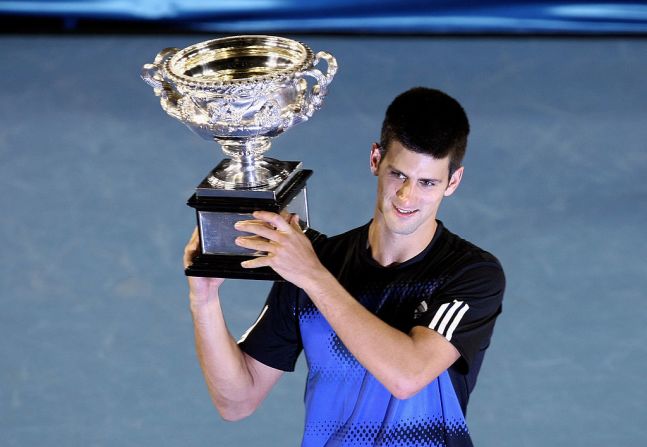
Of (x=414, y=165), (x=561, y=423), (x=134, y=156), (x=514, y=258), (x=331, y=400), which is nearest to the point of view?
(x=414, y=165)

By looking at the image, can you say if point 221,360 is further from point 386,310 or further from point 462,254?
point 462,254

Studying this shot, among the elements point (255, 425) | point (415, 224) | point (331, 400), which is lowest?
point (255, 425)

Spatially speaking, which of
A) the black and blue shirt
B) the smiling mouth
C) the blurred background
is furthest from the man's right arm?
the blurred background

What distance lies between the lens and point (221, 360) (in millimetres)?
2605

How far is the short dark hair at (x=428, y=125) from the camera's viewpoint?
92.5 inches

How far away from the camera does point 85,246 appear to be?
5176 mm

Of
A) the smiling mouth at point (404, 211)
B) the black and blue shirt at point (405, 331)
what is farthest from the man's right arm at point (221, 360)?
the smiling mouth at point (404, 211)

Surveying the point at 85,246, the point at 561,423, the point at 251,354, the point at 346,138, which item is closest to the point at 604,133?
the point at 346,138

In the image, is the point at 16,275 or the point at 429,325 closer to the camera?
the point at 429,325

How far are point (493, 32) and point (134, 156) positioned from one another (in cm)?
274

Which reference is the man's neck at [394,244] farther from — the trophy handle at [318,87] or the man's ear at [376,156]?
the trophy handle at [318,87]

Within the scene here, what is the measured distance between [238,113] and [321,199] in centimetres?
314

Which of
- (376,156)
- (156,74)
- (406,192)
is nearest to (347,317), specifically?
(406,192)

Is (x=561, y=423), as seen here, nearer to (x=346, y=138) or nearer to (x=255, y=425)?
(x=255, y=425)
